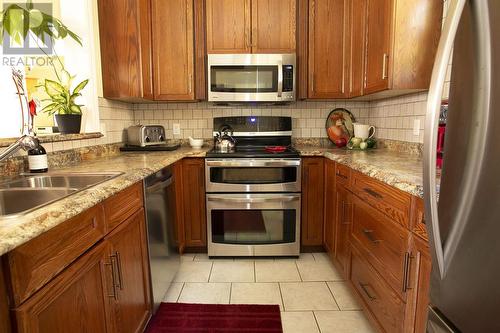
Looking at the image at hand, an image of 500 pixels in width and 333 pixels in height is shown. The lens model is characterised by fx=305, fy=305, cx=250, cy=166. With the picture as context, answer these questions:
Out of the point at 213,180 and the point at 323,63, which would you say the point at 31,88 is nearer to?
the point at 213,180

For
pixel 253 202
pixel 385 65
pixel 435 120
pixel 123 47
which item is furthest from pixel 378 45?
pixel 123 47

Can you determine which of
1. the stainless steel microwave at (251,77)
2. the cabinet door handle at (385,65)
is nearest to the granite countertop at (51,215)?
the stainless steel microwave at (251,77)

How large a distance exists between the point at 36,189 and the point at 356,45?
2.30m

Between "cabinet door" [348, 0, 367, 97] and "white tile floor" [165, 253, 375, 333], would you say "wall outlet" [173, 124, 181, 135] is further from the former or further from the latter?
"cabinet door" [348, 0, 367, 97]

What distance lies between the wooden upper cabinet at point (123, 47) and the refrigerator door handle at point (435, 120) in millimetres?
2181

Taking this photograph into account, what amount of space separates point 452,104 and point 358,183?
3.59 ft

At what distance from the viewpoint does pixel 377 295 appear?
1474 mm

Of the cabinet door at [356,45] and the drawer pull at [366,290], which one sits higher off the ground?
the cabinet door at [356,45]

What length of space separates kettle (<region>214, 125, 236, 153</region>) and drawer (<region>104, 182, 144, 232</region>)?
1150 millimetres

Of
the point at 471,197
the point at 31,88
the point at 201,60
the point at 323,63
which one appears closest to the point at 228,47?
the point at 201,60

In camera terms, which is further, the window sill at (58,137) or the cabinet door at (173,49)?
the cabinet door at (173,49)

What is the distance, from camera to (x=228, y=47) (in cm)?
260

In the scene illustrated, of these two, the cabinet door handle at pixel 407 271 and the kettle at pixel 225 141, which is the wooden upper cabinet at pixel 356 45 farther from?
the cabinet door handle at pixel 407 271

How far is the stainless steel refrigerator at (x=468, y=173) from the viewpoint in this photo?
1.92 feet
